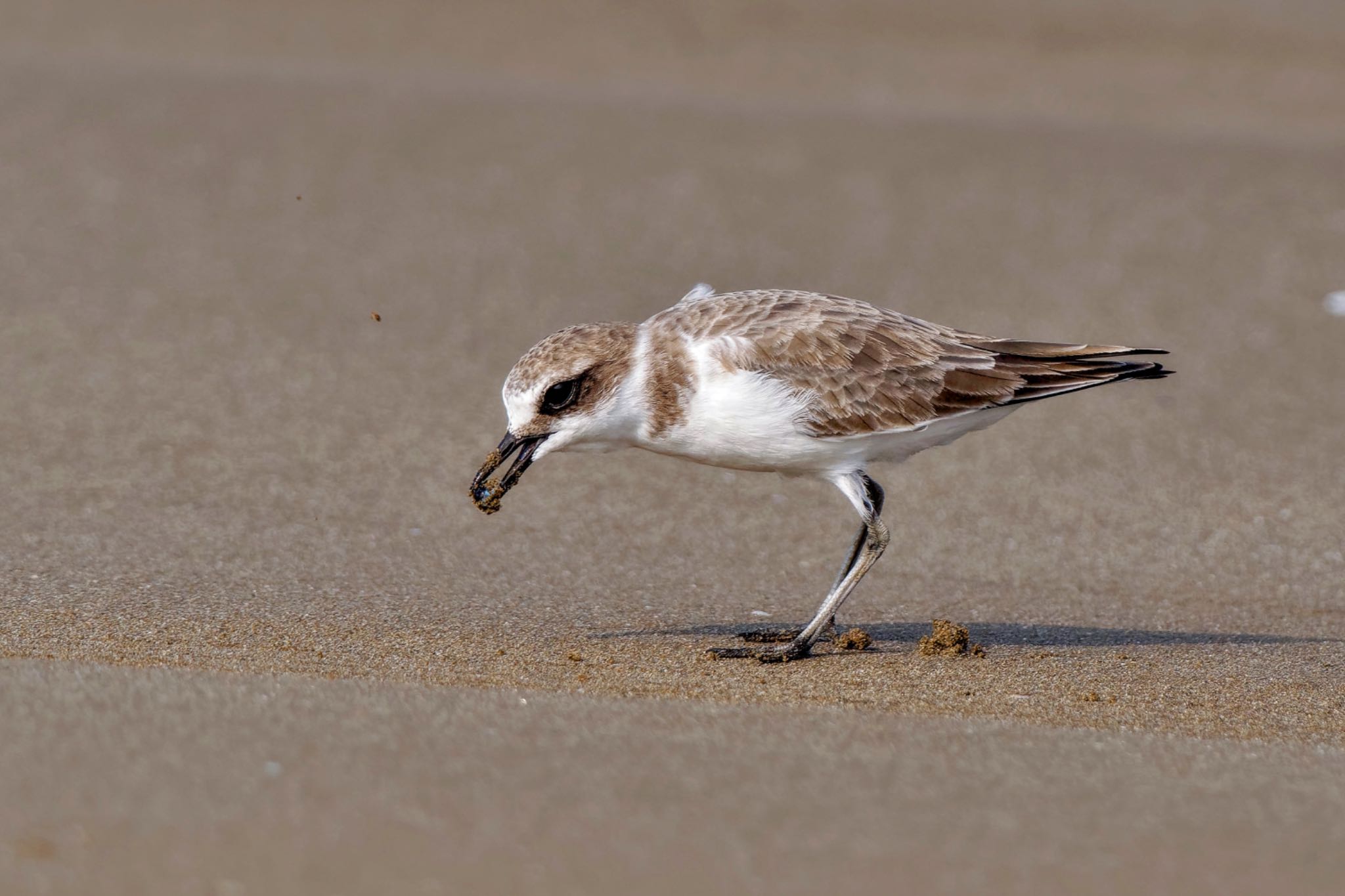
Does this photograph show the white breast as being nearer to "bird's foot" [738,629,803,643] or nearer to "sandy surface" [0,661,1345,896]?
"bird's foot" [738,629,803,643]

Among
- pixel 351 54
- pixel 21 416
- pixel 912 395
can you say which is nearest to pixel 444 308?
pixel 21 416

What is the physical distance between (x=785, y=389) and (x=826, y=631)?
3.29ft

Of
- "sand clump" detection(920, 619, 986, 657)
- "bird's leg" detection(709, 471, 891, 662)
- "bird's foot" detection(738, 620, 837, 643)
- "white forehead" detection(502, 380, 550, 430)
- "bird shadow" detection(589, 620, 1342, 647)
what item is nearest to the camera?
"white forehead" detection(502, 380, 550, 430)

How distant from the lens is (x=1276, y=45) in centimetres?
1348

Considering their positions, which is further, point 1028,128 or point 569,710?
point 1028,128

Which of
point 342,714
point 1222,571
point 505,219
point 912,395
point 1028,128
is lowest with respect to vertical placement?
point 342,714

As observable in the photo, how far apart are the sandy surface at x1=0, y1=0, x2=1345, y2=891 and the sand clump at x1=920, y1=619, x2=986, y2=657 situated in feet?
0.31

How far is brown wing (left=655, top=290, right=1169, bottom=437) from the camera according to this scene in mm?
5453

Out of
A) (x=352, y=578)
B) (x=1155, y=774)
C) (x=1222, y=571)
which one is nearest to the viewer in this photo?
(x=1155, y=774)

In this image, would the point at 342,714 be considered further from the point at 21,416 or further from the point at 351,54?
the point at 351,54

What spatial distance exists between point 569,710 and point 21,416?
413 centimetres

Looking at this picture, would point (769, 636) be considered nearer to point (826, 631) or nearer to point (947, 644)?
point (826, 631)

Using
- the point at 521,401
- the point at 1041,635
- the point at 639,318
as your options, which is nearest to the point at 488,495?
the point at 521,401

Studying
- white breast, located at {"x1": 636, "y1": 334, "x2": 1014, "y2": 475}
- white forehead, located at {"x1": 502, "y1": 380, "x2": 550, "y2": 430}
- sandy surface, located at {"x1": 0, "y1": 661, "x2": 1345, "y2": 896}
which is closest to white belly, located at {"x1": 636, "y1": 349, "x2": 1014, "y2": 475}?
white breast, located at {"x1": 636, "y1": 334, "x2": 1014, "y2": 475}
